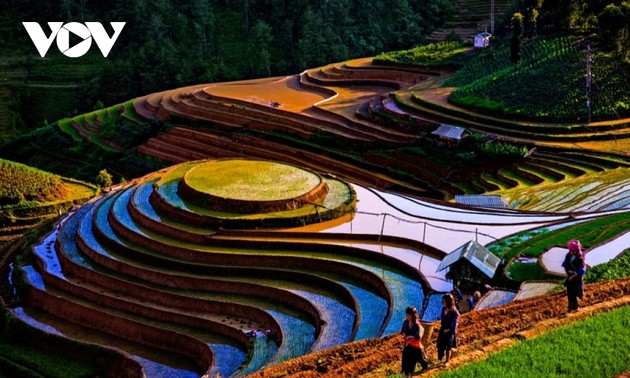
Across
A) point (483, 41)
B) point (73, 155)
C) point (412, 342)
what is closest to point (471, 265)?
point (412, 342)

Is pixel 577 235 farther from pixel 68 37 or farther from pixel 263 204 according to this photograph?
pixel 68 37

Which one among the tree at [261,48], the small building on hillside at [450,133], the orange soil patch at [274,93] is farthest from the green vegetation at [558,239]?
the tree at [261,48]

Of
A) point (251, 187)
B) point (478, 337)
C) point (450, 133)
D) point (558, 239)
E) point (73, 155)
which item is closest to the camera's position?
point (478, 337)

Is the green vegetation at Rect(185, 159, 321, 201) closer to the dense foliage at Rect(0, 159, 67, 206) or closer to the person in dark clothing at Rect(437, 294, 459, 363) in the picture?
the dense foliage at Rect(0, 159, 67, 206)

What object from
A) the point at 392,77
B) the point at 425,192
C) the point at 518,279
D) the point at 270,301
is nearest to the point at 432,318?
the point at 518,279

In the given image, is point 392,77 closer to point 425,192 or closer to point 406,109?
point 406,109

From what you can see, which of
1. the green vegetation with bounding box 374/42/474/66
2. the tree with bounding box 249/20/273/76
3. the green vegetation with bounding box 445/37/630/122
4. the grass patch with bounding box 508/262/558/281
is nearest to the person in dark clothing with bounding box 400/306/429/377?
the grass patch with bounding box 508/262/558/281
